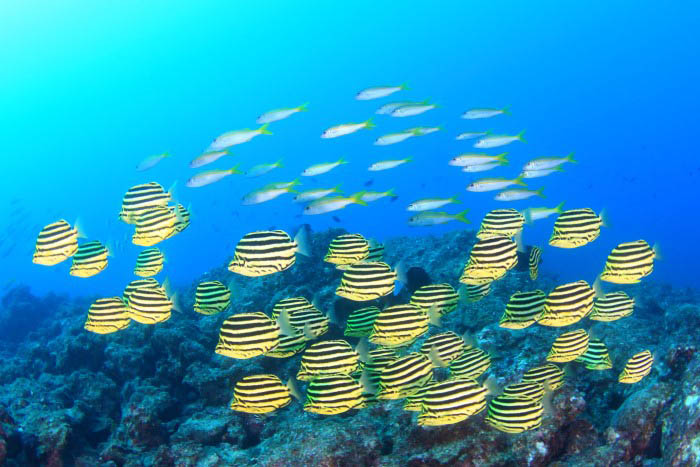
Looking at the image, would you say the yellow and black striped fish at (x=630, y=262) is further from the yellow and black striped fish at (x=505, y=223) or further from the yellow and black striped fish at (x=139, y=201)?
the yellow and black striped fish at (x=139, y=201)

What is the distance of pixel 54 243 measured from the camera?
589cm

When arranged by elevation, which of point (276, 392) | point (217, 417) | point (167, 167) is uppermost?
point (276, 392)

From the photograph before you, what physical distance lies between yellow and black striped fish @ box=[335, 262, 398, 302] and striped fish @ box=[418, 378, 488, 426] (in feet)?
5.26

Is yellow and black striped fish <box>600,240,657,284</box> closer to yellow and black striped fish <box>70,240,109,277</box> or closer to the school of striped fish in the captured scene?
the school of striped fish

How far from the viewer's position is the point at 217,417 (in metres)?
6.90

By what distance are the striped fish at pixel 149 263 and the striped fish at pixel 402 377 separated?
418 centimetres

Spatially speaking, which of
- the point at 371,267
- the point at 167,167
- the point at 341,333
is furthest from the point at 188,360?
the point at 167,167

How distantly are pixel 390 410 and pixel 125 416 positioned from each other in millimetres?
3984

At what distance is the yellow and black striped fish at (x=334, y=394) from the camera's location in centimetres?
515

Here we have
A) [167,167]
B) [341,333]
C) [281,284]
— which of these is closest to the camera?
[341,333]

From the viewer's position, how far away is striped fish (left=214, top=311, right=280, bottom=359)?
5.41 meters

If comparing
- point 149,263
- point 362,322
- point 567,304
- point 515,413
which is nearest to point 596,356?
point 567,304

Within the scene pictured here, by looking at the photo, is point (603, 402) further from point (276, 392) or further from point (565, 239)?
point (276, 392)

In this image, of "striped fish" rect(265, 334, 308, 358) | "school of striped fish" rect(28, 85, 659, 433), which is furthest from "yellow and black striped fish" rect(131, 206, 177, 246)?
"striped fish" rect(265, 334, 308, 358)
